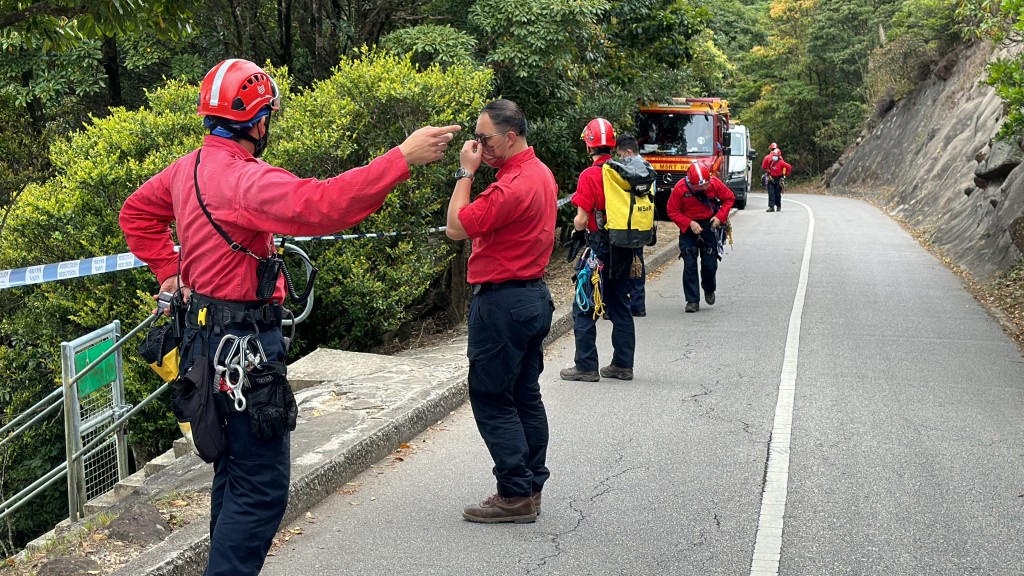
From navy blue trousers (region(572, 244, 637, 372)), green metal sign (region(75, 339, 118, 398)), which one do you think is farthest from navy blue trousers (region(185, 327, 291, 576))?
navy blue trousers (region(572, 244, 637, 372))

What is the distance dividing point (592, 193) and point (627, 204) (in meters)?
0.32

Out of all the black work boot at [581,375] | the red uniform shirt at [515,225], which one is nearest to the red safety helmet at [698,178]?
the black work boot at [581,375]

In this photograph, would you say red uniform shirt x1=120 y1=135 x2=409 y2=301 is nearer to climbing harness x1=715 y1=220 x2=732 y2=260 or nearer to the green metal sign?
the green metal sign

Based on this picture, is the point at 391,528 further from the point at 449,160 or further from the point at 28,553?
the point at 449,160

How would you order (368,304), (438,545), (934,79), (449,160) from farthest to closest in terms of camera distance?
(934,79) < (449,160) < (368,304) < (438,545)


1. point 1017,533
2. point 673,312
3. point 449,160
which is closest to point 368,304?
point 449,160

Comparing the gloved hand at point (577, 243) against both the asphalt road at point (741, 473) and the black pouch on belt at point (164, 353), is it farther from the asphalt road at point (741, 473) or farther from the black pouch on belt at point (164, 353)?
the black pouch on belt at point (164, 353)

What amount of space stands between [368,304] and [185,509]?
4822mm

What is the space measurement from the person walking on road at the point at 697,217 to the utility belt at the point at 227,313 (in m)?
8.97

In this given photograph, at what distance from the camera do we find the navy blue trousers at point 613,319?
840 centimetres

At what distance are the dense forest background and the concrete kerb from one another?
2.48 meters

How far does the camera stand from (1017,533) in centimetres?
513

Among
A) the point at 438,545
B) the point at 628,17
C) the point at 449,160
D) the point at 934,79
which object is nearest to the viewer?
the point at 438,545

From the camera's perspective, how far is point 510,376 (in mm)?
5230
